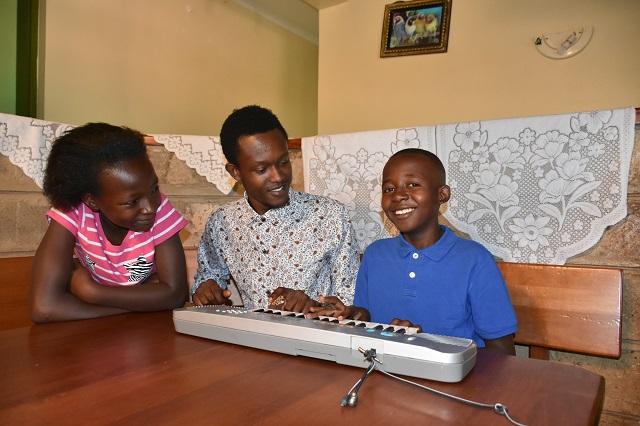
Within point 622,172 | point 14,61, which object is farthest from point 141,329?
point 14,61

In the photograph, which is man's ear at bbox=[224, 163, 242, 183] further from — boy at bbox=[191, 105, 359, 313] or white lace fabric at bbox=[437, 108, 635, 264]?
white lace fabric at bbox=[437, 108, 635, 264]

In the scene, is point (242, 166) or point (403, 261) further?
point (242, 166)

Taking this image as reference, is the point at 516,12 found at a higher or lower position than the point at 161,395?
higher

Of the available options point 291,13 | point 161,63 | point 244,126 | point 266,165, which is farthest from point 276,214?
point 291,13

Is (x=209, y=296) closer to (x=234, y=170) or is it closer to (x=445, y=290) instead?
(x=234, y=170)

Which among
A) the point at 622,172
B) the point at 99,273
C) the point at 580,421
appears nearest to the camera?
the point at 580,421

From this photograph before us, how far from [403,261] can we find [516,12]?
275cm

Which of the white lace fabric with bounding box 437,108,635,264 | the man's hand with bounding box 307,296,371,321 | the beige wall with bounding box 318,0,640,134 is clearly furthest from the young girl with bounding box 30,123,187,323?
the beige wall with bounding box 318,0,640,134

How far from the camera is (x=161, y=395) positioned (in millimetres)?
602

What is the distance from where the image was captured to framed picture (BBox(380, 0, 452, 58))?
11.8 ft

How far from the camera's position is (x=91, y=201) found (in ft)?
4.47

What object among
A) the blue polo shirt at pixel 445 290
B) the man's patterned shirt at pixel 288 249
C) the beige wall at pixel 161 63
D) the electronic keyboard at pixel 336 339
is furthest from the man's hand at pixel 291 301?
the beige wall at pixel 161 63

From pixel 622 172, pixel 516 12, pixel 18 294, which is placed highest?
pixel 516 12

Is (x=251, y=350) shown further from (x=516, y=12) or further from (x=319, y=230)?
(x=516, y=12)
